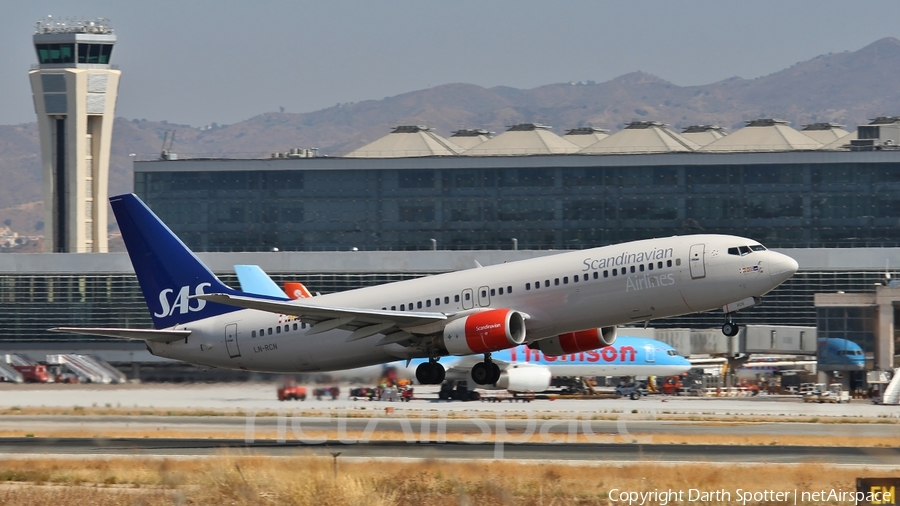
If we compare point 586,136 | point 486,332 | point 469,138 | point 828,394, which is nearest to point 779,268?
point 486,332

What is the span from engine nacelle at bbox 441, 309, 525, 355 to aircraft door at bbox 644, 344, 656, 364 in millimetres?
39168

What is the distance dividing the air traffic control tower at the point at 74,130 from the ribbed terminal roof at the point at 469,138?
44692 mm

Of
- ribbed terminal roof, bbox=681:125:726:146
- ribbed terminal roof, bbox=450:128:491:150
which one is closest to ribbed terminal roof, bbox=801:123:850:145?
ribbed terminal roof, bbox=681:125:726:146

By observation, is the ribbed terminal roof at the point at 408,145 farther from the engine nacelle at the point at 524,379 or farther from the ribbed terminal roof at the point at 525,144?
the engine nacelle at the point at 524,379

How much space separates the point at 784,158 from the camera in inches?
4774

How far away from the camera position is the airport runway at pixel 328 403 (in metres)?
51.0

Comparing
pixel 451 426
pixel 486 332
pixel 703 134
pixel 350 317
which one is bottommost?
pixel 451 426

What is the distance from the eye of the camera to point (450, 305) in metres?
44.3

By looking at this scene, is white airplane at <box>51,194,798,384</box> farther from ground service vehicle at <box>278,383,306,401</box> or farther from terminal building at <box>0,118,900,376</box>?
terminal building at <box>0,118,900,376</box>

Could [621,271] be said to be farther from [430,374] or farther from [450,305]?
[430,374]

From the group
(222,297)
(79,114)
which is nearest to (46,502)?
(222,297)

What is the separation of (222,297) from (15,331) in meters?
71.0

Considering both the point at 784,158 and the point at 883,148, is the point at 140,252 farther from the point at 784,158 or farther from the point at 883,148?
the point at 883,148

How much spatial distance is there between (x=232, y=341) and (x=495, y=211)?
3157 inches
